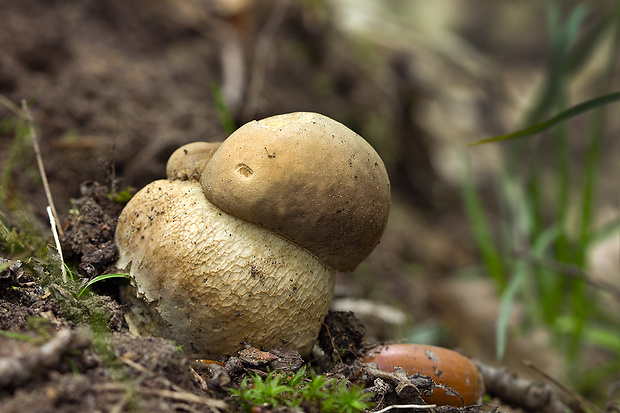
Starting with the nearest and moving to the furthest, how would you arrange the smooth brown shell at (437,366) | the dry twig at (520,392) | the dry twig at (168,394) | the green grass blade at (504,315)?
the dry twig at (168,394) → the smooth brown shell at (437,366) → the dry twig at (520,392) → the green grass blade at (504,315)

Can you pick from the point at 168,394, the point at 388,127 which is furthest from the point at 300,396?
the point at 388,127

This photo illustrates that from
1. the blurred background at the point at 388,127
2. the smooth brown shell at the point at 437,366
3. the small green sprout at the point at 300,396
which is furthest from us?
the blurred background at the point at 388,127

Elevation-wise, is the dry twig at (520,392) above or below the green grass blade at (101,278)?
below

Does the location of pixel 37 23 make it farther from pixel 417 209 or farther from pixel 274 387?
pixel 417 209

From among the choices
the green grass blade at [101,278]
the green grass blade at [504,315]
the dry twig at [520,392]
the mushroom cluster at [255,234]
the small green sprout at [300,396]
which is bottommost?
the dry twig at [520,392]

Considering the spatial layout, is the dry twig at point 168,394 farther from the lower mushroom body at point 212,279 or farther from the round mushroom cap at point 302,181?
the round mushroom cap at point 302,181

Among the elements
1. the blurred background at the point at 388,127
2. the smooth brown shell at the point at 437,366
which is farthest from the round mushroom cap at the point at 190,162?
the smooth brown shell at the point at 437,366

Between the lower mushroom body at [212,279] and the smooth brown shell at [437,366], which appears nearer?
the lower mushroom body at [212,279]
